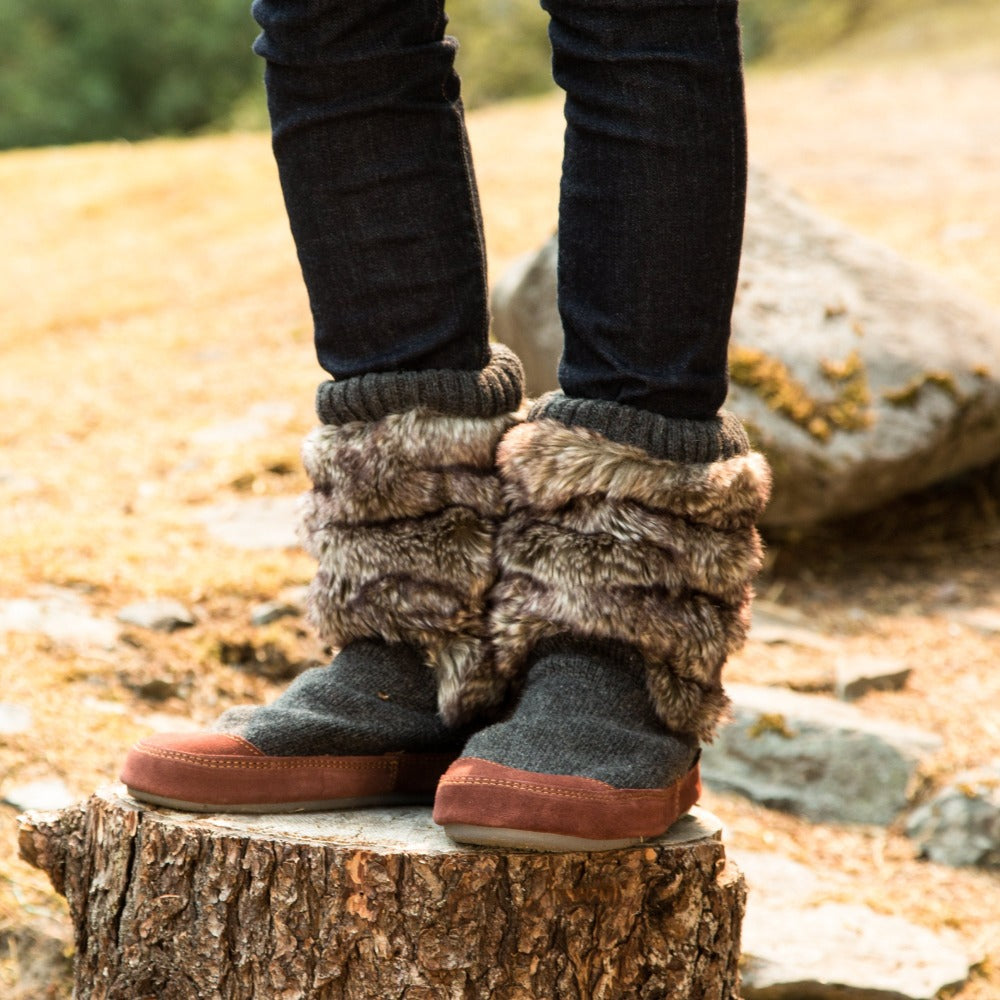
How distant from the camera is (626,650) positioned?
131cm

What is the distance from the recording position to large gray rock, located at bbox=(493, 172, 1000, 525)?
9.64 ft

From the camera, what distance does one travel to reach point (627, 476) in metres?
1.28

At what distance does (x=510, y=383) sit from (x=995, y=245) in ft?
12.6

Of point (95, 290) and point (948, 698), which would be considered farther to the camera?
point (95, 290)

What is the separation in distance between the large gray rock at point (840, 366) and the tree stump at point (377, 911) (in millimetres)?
1755

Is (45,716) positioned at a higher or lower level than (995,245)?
lower

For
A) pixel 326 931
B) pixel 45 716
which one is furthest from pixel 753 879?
pixel 45 716

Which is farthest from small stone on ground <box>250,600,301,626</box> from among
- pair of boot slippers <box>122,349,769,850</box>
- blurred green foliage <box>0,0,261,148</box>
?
blurred green foliage <box>0,0,261,148</box>

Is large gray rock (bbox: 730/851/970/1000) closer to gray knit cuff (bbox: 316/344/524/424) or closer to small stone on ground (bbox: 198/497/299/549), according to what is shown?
gray knit cuff (bbox: 316/344/524/424)

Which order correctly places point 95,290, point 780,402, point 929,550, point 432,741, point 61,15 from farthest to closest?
1. point 61,15
2. point 95,290
3. point 929,550
4. point 780,402
5. point 432,741

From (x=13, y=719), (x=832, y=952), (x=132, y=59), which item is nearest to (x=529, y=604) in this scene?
(x=832, y=952)

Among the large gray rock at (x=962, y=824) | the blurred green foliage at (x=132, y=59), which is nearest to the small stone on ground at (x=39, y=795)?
the large gray rock at (x=962, y=824)

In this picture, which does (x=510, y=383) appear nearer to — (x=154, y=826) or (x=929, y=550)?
(x=154, y=826)

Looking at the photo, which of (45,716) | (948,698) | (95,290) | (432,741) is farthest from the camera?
(95,290)
